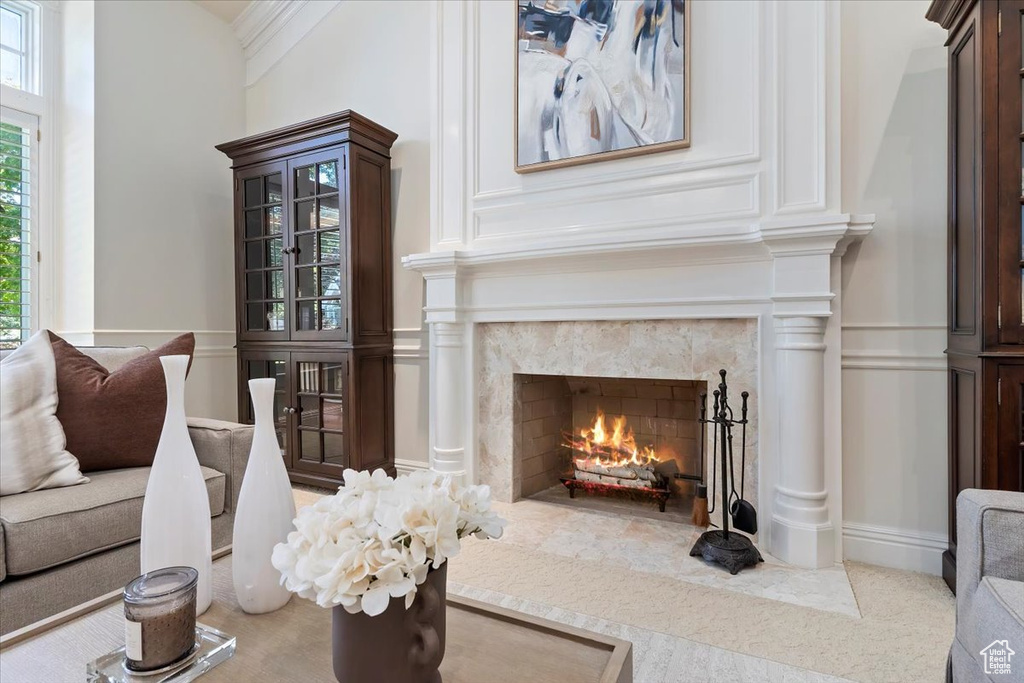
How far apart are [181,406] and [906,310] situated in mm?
2347

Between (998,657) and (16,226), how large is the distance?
14.0 feet

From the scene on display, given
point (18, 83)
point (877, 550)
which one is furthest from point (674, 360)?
point (18, 83)

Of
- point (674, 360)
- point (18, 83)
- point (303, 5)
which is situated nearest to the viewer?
point (674, 360)

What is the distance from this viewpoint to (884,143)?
6.45 ft

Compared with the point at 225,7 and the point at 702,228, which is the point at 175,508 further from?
the point at 225,7

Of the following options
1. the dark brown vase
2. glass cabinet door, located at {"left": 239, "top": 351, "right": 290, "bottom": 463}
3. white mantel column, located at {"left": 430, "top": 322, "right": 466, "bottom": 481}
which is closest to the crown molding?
glass cabinet door, located at {"left": 239, "top": 351, "right": 290, "bottom": 463}

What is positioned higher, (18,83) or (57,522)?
(18,83)

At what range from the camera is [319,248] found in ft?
9.62

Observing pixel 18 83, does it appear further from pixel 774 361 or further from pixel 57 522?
pixel 774 361

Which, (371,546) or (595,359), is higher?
(595,359)

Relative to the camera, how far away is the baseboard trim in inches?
75.9

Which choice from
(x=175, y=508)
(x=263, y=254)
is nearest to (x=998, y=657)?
(x=175, y=508)

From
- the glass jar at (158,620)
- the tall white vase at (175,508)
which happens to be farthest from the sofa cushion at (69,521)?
the glass jar at (158,620)

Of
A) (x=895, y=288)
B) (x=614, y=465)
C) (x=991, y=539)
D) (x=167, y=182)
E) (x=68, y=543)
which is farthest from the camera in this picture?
(x=167, y=182)
